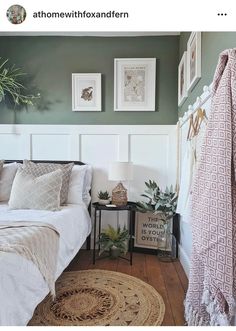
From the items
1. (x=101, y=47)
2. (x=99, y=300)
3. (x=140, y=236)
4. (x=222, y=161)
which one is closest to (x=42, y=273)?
(x=99, y=300)

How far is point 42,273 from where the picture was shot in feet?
4.75

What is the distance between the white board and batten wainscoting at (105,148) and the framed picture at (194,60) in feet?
2.98

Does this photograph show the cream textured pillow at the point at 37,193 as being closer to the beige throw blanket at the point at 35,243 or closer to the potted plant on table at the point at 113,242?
the beige throw blanket at the point at 35,243

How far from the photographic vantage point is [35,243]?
1.50 m

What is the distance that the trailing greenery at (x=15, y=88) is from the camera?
3240mm

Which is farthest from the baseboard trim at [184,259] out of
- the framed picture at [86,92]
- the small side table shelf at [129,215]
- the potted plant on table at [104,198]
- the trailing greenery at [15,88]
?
the trailing greenery at [15,88]

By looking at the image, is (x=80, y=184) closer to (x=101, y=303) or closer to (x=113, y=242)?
(x=113, y=242)

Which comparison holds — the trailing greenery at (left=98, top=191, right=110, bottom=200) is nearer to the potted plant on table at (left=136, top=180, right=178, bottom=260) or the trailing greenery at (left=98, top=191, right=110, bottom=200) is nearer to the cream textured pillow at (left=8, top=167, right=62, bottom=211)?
the potted plant on table at (left=136, top=180, right=178, bottom=260)

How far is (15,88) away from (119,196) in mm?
1800

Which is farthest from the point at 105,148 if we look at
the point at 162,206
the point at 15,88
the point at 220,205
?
the point at 220,205
